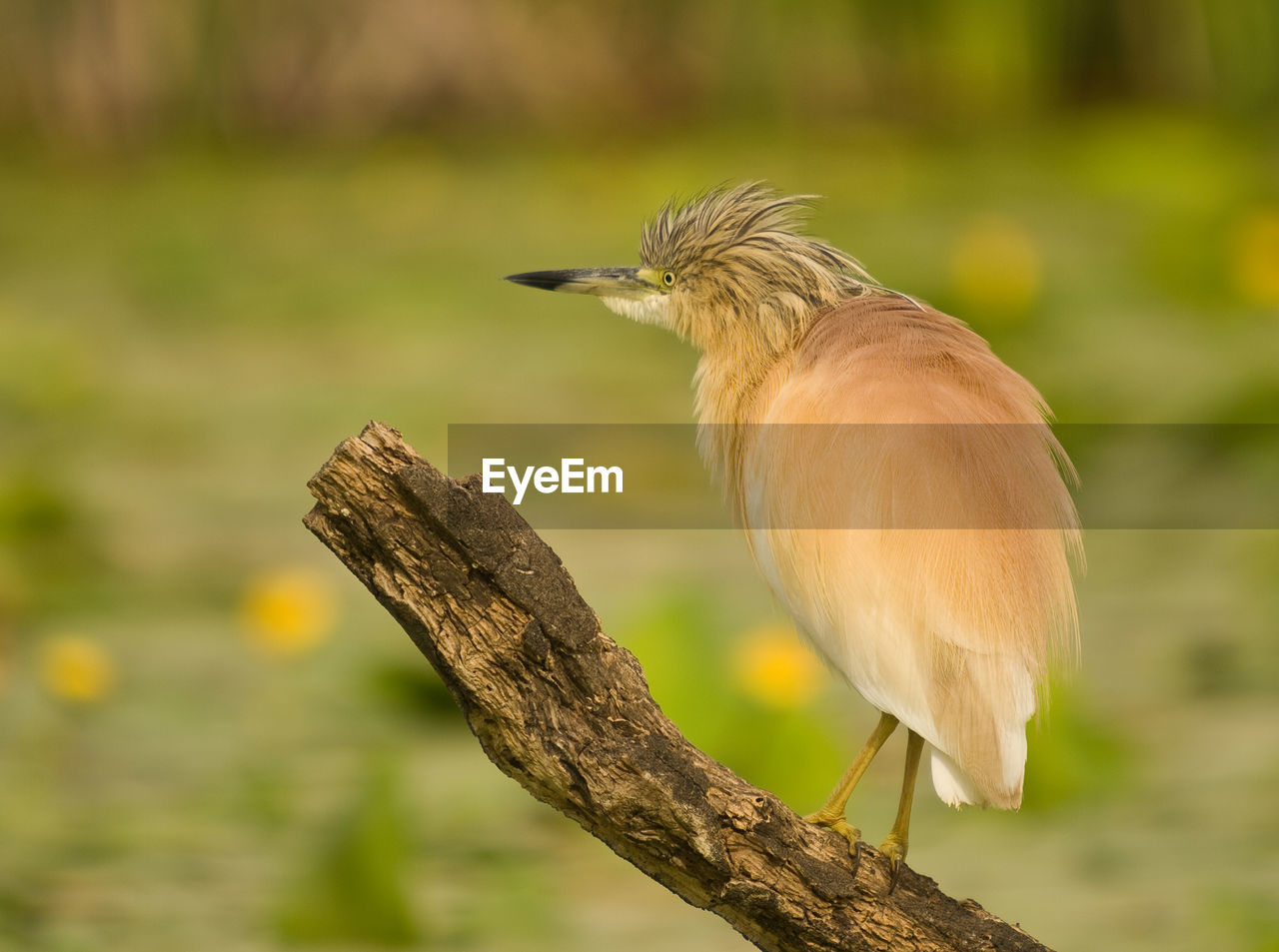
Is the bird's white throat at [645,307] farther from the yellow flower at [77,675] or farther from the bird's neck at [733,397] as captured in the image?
the yellow flower at [77,675]

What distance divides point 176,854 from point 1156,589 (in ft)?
5.43

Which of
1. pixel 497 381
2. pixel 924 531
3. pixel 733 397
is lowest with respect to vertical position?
pixel 924 531

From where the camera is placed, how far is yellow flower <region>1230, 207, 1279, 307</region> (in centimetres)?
400

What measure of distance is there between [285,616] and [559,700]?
57.0 inches

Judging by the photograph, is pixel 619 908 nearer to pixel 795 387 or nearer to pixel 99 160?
pixel 795 387

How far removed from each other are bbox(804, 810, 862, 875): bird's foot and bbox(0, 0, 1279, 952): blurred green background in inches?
24.6

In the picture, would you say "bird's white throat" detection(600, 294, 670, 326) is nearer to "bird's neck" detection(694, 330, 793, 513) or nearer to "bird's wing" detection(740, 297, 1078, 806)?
A: "bird's neck" detection(694, 330, 793, 513)

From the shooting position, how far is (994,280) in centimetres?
375

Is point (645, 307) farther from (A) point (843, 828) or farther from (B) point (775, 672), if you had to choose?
(B) point (775, 672)

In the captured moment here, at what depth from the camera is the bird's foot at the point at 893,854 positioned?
126 centimetres

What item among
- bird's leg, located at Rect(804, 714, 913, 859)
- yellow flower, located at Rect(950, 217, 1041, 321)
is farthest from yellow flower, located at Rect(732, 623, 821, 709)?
yellow flower, located at Rect(950, 217, 1041, 321)

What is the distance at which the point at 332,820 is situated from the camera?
186 cm

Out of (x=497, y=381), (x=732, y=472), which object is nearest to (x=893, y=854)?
(x=732, y=472)

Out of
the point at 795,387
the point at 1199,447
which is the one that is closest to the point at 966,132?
the point at 1199,447
